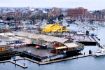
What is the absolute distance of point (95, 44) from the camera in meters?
9.65

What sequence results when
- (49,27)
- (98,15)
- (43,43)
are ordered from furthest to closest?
1. (98,15)
2. (49,27)
3. (43,43)

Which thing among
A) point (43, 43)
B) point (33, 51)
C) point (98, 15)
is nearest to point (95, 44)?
point (43, 43)

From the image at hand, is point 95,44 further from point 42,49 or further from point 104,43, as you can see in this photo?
point 42,49

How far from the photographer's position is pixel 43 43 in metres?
8.43

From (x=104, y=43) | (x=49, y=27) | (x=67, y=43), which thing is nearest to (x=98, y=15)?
(x=49, y=27)

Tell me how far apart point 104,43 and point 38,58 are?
12.1ft

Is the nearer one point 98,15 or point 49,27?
point 49,27

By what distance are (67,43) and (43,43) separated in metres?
0.77

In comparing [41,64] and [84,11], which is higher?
[84,11]

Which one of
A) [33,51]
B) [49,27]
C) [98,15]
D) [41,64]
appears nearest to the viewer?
[41,64]

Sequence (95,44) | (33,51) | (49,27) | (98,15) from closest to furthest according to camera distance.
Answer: (33,51), (95,44), (49,27), (98,15)

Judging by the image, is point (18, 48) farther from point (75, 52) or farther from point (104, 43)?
point (104, 43)

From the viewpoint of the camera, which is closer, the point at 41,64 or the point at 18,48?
the point at 41,64

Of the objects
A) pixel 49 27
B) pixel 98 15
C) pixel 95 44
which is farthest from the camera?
pixel 98 15
